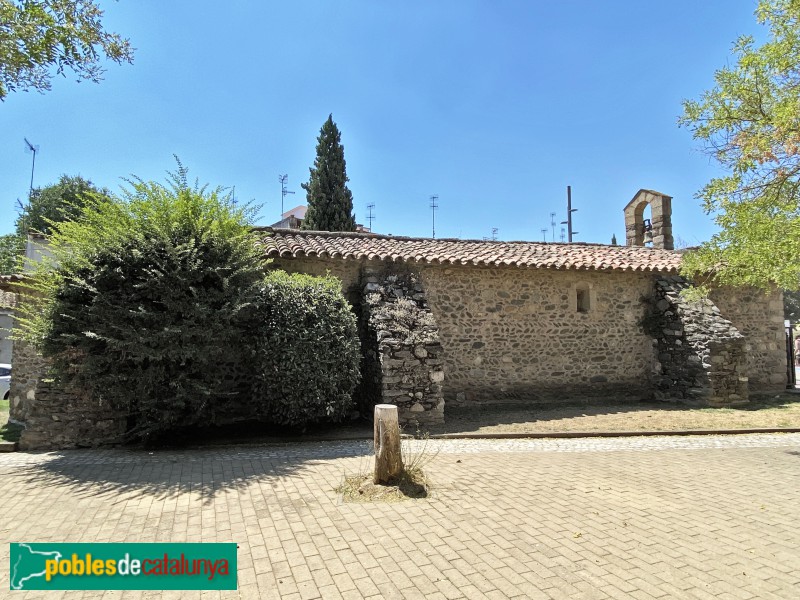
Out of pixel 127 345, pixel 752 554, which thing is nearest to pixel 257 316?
pixel 127 345

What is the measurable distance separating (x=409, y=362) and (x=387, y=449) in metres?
3.69

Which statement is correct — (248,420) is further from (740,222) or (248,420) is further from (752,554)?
(740,222)

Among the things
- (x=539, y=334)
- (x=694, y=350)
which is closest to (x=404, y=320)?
(x=539, y=334)

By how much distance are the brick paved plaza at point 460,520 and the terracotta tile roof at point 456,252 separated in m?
4.76

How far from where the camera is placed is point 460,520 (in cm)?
431

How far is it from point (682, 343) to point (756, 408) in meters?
2.08

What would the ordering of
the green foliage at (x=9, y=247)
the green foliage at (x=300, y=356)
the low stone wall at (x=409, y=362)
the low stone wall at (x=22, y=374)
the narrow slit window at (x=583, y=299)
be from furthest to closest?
1. the green foliage at (x=9, y=247)
2. the narrow slit window at (x=583, y=299)
3. the low stone wall at (x=22, y=374)
4. the low stone wall at (x=409, y=362)
5. the green foliage at (x=300, y=356)

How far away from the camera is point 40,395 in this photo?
294 inches

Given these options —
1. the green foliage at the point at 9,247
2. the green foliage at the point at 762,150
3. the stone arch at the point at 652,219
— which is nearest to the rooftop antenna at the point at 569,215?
the stone arch at the point at 652,219

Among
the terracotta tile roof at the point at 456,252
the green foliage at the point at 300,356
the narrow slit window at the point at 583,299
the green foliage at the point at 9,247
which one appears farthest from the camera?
the green foliage at the point at 9,247

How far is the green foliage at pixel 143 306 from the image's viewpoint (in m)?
6.95

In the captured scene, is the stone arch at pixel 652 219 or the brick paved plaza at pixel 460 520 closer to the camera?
the brick paved plaza at pixel 460 520

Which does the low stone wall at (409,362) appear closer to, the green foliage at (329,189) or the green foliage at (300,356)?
the green foliage at (300,356)

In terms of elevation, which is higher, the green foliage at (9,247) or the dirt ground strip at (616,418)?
the green foliage at (9,247)
